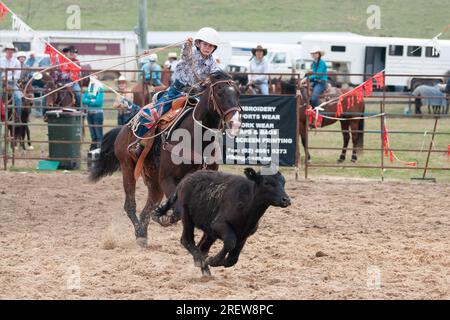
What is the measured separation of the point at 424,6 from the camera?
48.3 metres

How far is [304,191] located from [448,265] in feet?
15.5

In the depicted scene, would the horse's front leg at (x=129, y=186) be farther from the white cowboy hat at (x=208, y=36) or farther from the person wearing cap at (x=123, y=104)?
the person wearing cap at (x=123, y=104)

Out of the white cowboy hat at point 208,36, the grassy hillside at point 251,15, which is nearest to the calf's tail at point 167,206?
the white cowboy hat at point 208,36

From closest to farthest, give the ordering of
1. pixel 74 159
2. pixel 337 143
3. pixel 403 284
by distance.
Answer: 1. pixel 403 284
2. pixel 74 159
3. pixel 337 143

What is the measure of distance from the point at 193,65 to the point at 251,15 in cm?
4435

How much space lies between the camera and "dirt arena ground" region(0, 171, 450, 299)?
18.8 feet

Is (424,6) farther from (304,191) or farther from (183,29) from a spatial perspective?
(304,191)

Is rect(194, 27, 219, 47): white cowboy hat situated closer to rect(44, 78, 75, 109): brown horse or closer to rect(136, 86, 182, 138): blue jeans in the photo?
rect(136, 86, 182, 138): blue jeans

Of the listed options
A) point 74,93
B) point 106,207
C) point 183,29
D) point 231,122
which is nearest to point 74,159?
point 74,93

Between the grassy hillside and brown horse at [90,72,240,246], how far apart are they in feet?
121

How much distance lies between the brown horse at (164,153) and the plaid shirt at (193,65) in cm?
46

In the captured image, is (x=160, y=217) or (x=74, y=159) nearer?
(x=160, y=217)

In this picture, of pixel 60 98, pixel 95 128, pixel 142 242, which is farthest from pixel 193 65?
pixel 60 98

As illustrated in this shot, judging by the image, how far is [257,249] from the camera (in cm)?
744
